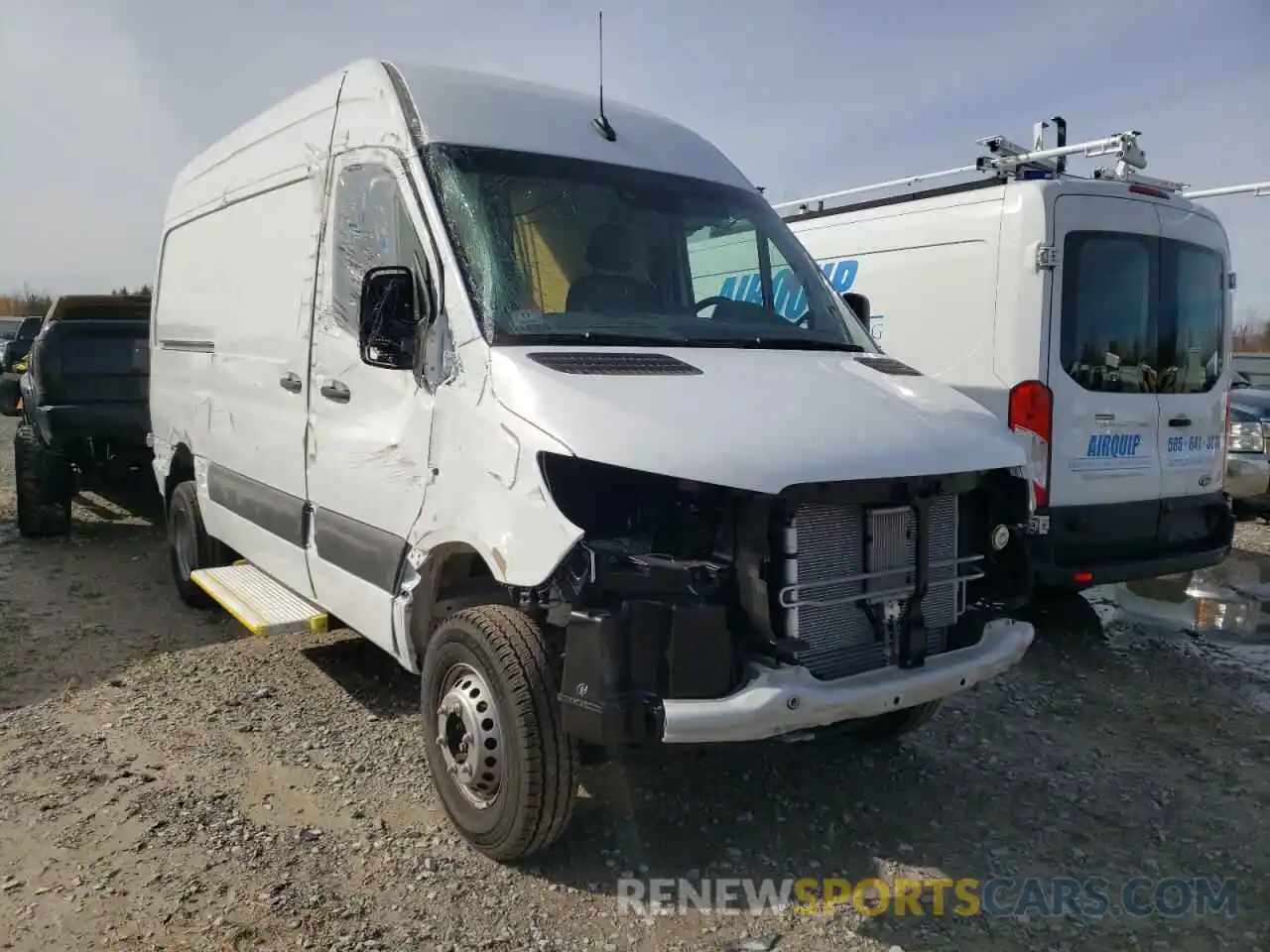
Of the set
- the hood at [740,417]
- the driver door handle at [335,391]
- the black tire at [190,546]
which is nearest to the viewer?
the hood at [740,417]

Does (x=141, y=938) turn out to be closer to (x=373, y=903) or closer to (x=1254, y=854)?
(x=373, y=903)

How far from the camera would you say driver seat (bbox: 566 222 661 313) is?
390cm

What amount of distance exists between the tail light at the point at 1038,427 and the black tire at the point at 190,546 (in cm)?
486

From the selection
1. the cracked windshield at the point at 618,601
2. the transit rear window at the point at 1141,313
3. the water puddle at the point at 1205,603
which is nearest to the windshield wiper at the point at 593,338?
the cracked windshield at the point at 618,601

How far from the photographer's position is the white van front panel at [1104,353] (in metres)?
5.91

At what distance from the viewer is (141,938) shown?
3.11 meters

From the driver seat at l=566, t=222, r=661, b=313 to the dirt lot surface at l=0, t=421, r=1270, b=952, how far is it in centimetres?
191

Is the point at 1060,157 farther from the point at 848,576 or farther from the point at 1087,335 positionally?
the point at 848,576

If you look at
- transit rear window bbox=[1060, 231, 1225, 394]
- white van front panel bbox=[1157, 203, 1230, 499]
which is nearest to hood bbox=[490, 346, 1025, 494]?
transit rear window bbox=[1060, 231, 1225, 394]

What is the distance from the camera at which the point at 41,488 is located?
29.1 ft

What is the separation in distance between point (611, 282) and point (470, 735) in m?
1.80

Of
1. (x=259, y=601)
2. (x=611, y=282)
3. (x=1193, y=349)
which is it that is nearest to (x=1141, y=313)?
(x=1193, y=349)

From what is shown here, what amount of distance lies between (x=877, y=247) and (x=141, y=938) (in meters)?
5.93

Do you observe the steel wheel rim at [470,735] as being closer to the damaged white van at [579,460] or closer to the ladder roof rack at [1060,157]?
the damaged white van at [579,460]
